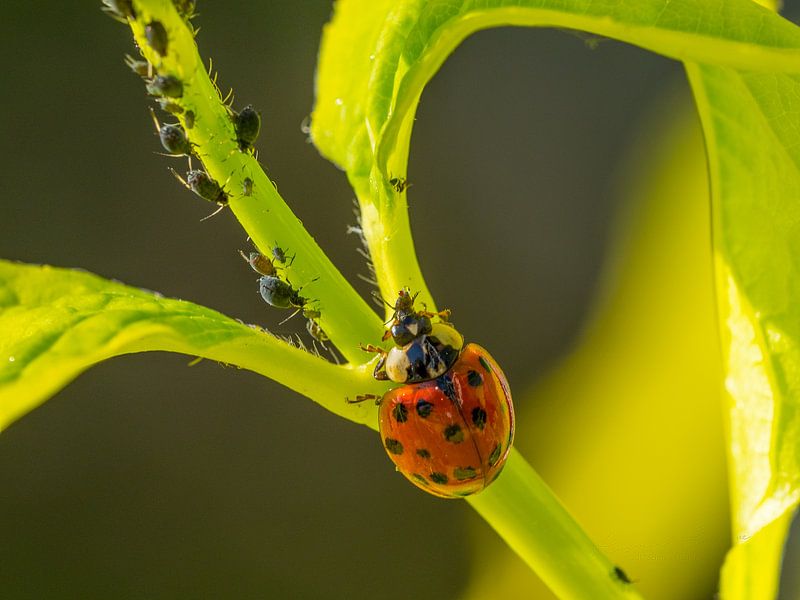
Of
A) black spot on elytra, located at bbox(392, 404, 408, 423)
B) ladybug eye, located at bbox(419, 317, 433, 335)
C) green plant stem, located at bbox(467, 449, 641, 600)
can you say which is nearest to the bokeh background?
ladybug eye, located at bbox(419, 317, 433, 335)

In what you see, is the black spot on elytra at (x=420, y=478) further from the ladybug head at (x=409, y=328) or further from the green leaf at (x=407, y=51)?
the green leaf at (x=407, y=51)

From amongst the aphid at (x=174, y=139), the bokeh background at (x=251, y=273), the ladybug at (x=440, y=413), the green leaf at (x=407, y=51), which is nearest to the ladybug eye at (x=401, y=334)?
the ladybug at (x=440, y=413)

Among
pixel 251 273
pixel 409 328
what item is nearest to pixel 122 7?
pixel 409 328

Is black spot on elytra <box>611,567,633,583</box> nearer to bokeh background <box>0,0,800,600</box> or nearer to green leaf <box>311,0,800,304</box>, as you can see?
green leaf <box>311,0,800,304</box>

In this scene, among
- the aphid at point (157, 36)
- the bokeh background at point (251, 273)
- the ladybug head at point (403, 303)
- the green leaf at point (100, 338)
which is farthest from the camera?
the bokeh background at point (251, 273)

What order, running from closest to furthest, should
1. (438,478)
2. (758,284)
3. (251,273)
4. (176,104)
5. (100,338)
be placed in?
(100,338), (176,104), (758,284), (438,478), (251,273)

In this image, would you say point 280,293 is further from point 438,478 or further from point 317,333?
point 438,478
